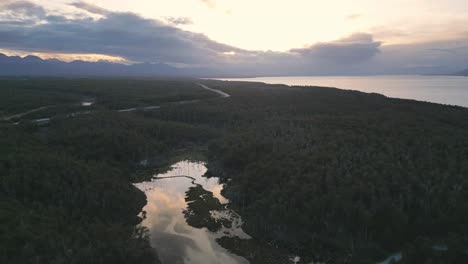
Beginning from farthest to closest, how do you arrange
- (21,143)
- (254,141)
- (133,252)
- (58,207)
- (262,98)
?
(262,98) < (254,141) < (21,143) < (58,207) < (133,252)

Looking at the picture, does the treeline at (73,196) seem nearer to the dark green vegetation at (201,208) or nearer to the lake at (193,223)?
the lake at (193,223)

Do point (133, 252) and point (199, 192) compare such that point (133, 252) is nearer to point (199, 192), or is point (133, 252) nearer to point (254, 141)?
point (199, 192)

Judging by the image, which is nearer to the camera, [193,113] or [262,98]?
[193,113]

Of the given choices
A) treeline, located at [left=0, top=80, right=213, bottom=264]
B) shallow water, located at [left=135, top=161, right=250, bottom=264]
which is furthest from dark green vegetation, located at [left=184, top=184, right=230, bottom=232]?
treeline, located at [left=0, top=80, right=213, bottom=264]

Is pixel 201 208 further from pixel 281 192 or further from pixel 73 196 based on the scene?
pixel 73 196

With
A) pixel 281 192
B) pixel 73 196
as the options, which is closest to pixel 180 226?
pixel 281 192

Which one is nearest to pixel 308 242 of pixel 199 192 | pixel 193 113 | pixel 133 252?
pixel 133 252

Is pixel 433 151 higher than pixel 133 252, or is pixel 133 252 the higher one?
pixel 433 151
